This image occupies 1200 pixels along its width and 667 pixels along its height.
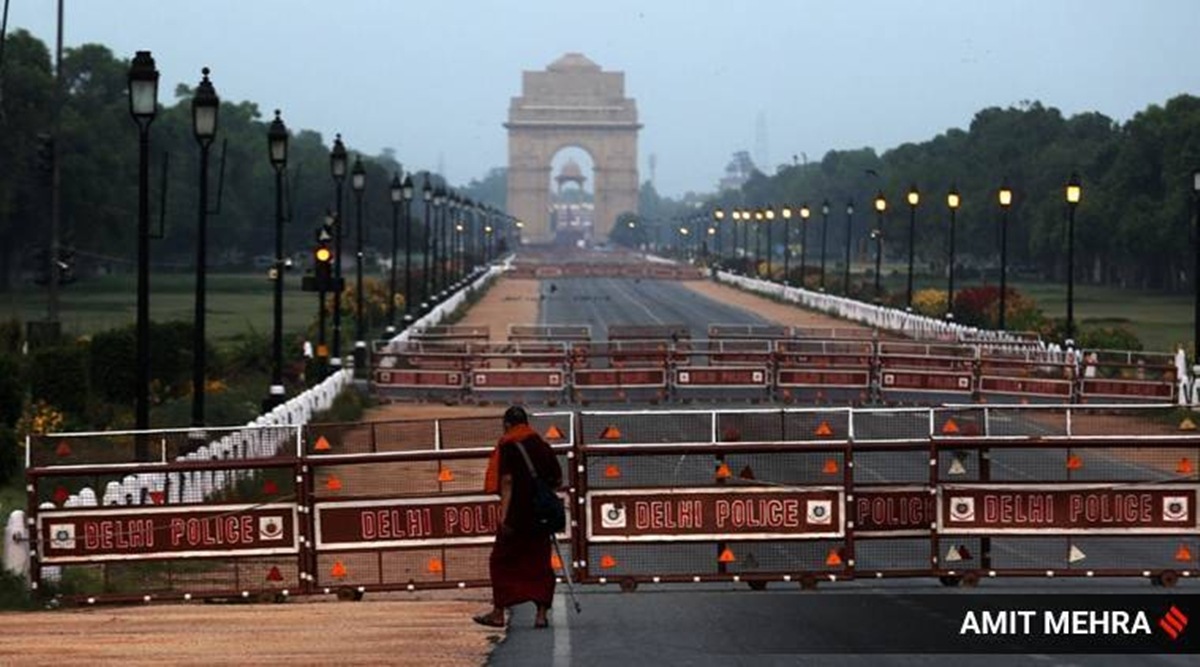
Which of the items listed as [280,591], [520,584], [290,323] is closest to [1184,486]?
[520,584]

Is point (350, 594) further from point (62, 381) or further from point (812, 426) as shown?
point (62, 381)

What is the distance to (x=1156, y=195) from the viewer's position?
117 meters

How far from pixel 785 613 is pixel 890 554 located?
271 centimetres

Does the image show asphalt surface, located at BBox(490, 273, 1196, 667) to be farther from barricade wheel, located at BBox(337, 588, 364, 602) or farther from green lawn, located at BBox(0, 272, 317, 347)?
green lawn, located at BBox(0, 272, 317, 347)

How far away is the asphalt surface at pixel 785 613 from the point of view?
537 inches

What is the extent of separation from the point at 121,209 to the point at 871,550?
295 feet

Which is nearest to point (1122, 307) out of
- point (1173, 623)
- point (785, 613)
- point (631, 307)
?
point (631, 307)

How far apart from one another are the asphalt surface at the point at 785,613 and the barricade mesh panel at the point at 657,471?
0.02 meters

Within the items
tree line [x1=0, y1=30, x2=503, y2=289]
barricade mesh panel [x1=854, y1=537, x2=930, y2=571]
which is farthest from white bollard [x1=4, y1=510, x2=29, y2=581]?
tree line [x1=0, y1=30, x2=503, y2=289]

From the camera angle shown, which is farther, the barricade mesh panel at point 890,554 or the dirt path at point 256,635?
the barricade mesh panel at point 890,554

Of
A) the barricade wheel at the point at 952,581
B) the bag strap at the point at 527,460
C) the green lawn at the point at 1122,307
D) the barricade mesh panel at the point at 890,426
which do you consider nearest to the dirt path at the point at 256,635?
the bag strap at the point at 527,460

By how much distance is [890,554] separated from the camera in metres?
18.5

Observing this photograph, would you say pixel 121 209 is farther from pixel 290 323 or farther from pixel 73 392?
pixel 73 392

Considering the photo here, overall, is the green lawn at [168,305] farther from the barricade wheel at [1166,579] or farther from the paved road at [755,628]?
the barricade wheel at [1166,579]
